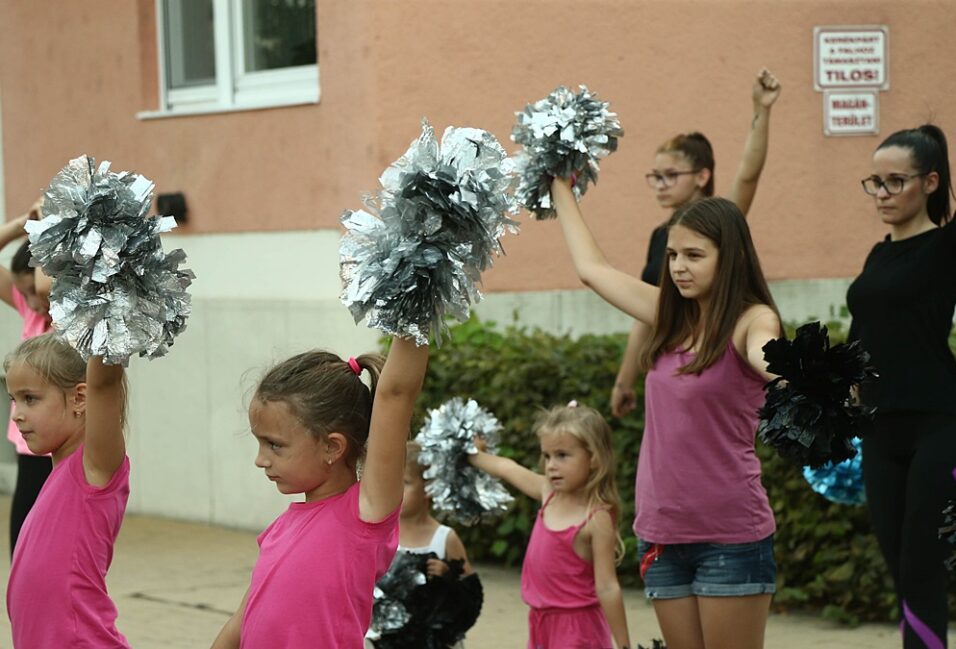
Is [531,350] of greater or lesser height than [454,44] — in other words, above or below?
below

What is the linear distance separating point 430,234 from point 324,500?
0.82 meters

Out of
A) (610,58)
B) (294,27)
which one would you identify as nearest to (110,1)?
(294,27)

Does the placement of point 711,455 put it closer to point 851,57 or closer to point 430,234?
point 430,234

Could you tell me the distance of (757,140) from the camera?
18.7ft

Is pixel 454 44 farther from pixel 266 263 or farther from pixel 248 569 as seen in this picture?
pixel 248 569

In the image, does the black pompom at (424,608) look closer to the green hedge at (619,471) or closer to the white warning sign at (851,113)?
the green hedge at (619,471)

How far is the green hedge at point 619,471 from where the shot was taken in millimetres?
6863

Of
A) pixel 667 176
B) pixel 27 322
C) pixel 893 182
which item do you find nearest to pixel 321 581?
pixel 893 182

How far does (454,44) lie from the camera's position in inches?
359

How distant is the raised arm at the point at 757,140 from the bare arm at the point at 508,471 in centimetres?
120

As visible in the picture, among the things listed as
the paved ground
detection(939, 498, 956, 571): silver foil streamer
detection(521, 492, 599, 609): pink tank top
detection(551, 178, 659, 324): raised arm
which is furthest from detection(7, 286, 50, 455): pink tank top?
detection(939, 498, 956, 571): silver foil streamer

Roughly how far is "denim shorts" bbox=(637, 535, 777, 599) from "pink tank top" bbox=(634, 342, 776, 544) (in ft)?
0.09

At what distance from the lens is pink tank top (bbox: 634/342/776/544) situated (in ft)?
14.6

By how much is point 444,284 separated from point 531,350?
500 centimetres
